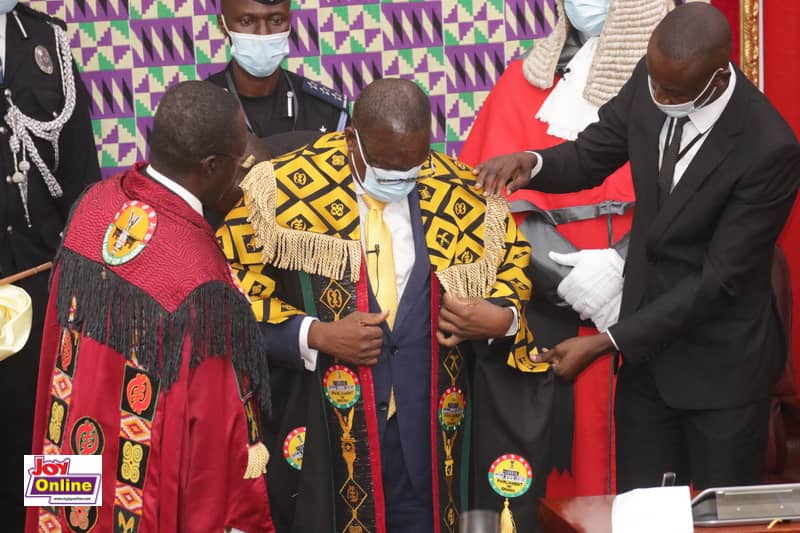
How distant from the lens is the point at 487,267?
3377 mm

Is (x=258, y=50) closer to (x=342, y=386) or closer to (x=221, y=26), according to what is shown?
(x=221, y=26)

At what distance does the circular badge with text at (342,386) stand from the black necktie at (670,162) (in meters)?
1.09

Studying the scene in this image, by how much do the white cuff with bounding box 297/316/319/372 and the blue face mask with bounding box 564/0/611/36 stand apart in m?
1.78

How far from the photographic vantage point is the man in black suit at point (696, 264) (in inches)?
132

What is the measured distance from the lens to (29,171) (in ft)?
13.7

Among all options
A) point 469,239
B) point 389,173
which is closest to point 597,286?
point 469,239

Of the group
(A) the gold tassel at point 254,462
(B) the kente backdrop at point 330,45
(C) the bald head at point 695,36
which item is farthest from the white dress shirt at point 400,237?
(B) the kente backdrop at point 330,45

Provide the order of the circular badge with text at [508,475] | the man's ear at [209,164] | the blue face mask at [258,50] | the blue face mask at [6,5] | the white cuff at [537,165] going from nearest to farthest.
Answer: the man's ear at [209,164], the circular badge with text at [508,475], the white cuff at [537,165], the blue face mask at [6,5], the blue face mask at [258,50]

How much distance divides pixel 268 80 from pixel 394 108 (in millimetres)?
1740

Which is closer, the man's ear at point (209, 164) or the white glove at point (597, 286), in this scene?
the man's ear at point (209, 164)

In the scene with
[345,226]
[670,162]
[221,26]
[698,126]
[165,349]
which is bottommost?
[165,349]

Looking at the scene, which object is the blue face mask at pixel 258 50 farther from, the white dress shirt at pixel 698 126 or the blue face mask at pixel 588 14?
the white dress shirt at pixel 698 126

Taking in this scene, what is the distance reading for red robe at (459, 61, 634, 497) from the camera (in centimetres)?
429

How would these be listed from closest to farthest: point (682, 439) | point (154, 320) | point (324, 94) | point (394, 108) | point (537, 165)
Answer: point (154, 320), point (394, 108), point (682, 439), point (537, 165), point (324, 94)
